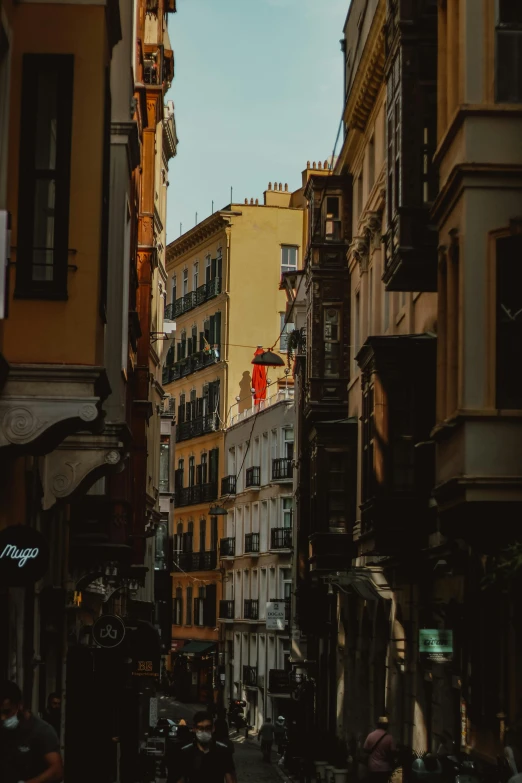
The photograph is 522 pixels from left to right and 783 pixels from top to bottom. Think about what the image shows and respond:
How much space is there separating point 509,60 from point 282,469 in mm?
54922

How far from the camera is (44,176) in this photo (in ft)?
49.3

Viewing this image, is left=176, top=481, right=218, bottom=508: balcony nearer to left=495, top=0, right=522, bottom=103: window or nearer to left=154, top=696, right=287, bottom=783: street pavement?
left=154, top=696, right=287, bottom=783: street pavement

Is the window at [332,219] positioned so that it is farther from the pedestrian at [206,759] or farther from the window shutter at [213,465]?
the window shutter at [213,465]

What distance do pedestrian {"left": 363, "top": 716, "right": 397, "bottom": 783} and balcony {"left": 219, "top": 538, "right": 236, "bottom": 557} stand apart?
5616cm

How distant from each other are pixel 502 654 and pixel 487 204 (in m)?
5.86

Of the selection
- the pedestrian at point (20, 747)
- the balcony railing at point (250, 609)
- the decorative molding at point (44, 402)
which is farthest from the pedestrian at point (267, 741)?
the pedestrian at point (20, 747)

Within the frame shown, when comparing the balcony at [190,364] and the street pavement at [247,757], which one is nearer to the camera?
the street pavement at [247,757]

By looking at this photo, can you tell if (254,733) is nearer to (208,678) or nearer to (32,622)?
(208,678)

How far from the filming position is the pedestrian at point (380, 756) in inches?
1004

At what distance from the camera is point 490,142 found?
64.8 ft

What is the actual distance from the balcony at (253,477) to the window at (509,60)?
58.5m

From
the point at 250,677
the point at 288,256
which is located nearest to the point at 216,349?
the point at 288,256

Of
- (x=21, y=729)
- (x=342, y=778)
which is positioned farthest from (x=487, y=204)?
(x=342, y=778)

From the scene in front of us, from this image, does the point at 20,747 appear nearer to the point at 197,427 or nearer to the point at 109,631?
the point at 109,631
